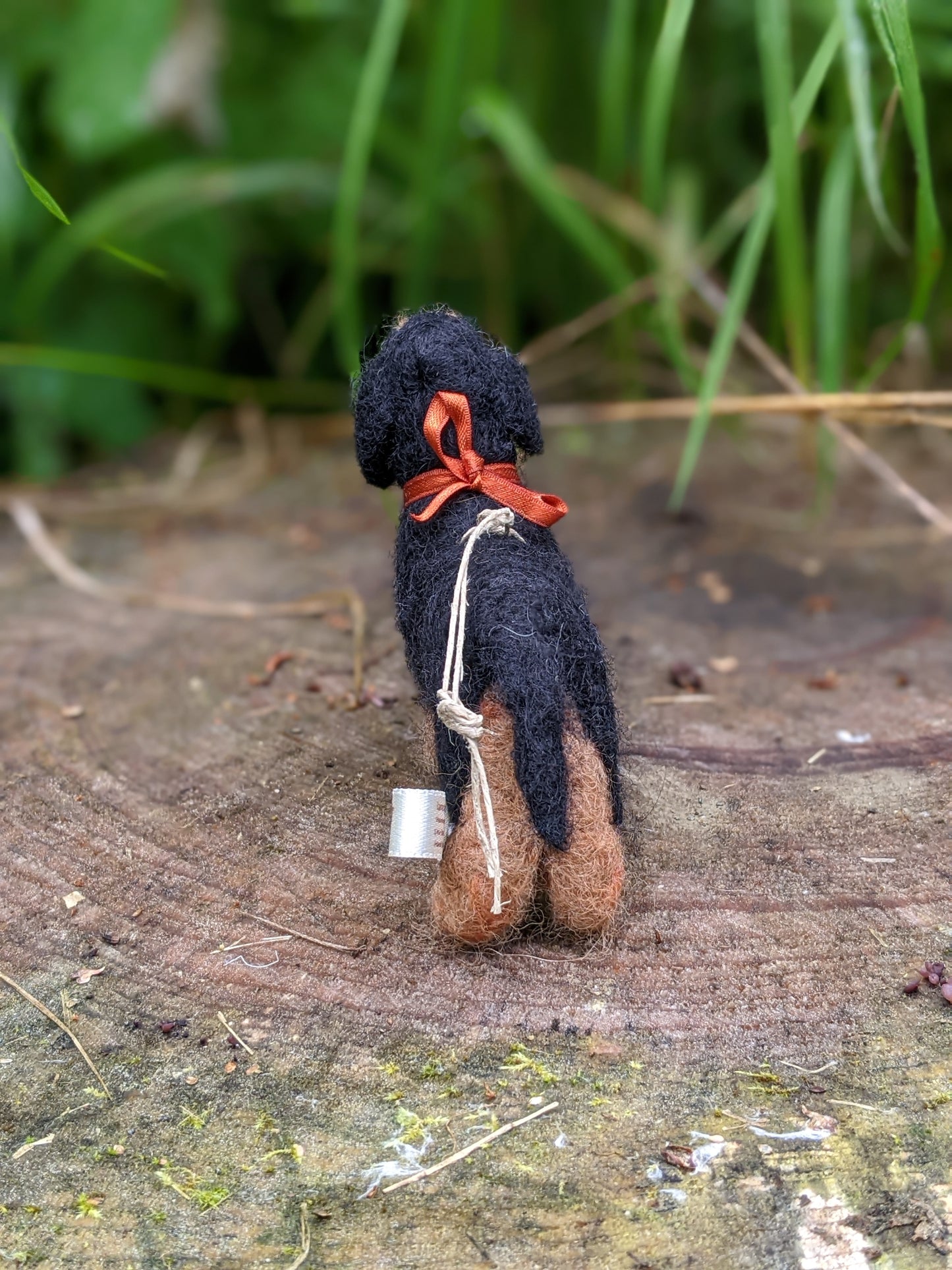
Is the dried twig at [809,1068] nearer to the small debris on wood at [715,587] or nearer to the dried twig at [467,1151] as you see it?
the dried twig at [467,1151]

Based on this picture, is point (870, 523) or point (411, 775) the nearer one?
point (411, 775)

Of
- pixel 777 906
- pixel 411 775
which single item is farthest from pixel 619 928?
pixel 411 775

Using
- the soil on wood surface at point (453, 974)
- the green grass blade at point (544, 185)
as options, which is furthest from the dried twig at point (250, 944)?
the green grass blade at point (544, 185)

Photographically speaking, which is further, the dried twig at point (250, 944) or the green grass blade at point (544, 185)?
the green grass blade at point (544, 185)

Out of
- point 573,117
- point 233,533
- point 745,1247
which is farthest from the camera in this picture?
point 573,117

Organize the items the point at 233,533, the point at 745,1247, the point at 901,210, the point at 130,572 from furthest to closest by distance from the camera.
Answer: the point at 901,210 < the point at 233,533 < the point at 130,572 < the point at 745,1247

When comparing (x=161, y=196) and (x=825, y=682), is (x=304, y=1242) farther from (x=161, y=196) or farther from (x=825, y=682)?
(x=161, y=196)

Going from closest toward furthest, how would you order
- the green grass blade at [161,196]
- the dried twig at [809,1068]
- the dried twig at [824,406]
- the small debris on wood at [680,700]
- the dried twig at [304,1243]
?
the dried twig at [304,1243]
the dried twig at [809,1068]
the small debris on wood at [680,700]
the dried twig at [824,406]
the green grass blade at [161,196]

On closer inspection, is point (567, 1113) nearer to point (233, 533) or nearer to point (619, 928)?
point (619, 928)
